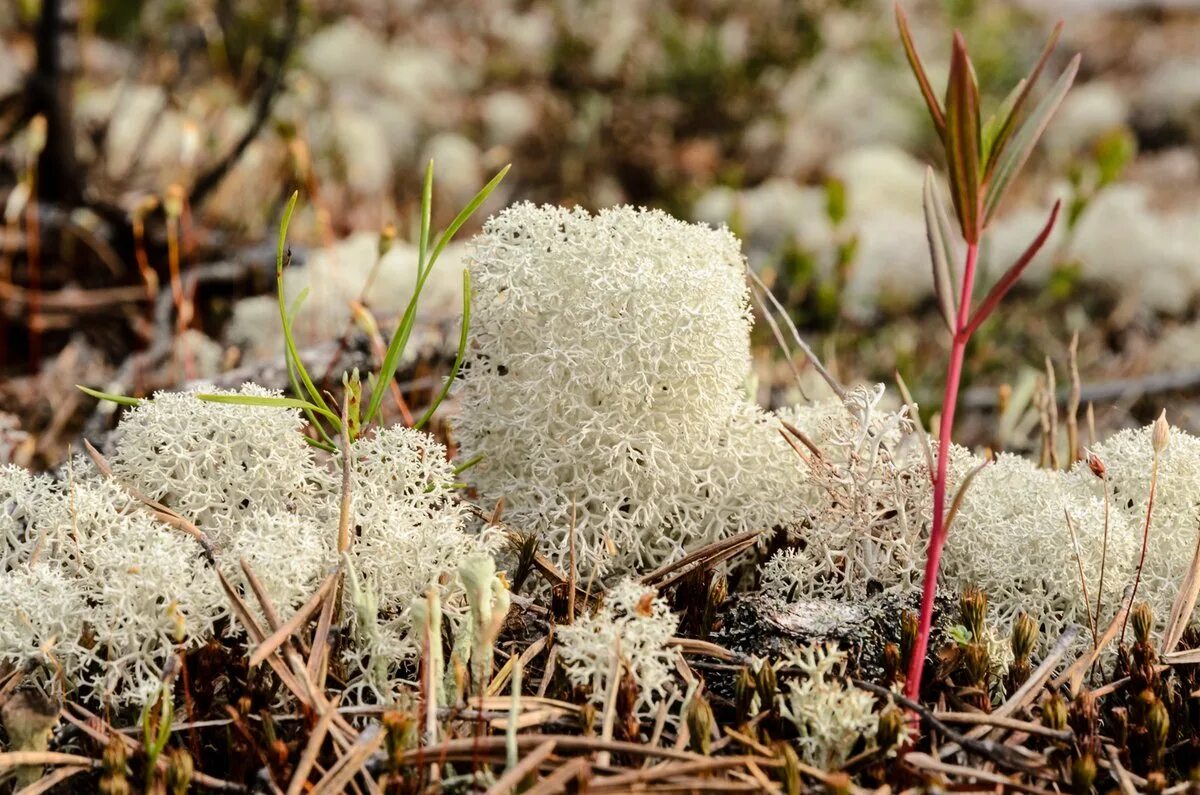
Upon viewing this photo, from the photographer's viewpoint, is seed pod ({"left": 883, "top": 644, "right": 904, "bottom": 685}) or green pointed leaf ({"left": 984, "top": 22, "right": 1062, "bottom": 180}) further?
seed pod ({"left": 883, "top": 644, "right": 904, "bottom": 685})

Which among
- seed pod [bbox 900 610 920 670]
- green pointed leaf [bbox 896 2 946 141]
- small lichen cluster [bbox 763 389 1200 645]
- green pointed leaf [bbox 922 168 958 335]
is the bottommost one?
seed pod [bbox 900 610 920 670]

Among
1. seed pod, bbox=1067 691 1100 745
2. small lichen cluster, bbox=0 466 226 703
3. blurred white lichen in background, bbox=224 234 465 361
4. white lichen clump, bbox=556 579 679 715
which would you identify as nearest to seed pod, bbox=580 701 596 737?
white lichen clump, bbox=556 579 679 715

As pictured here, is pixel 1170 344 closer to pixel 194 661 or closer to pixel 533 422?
pixel 533 422

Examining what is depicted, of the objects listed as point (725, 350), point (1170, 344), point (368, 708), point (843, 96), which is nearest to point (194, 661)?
point (368, 708)

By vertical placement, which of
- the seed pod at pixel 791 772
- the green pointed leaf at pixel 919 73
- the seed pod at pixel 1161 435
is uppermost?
the green pointed leaf at pixel 919 73

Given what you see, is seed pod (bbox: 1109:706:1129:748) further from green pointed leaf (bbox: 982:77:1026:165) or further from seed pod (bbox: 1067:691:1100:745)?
green pointed leaf (bbox: 982:77:1026:165)

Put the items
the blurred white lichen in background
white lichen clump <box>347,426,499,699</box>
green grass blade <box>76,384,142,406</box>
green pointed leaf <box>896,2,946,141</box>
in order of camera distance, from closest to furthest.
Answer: green pointed leaf <box>896,2,946,141</box> < white lichen clump <box>347,426,499,699</box> < green grass blade <box>76,384,142,406</box> < the blurred white lichen in background

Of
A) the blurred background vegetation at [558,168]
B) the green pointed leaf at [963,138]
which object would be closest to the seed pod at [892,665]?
the green pointed leaf at [963,138]

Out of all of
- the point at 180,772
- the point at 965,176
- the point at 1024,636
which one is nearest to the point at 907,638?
the point at 1024,636

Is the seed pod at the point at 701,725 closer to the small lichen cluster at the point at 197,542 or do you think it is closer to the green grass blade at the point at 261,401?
the small lichen cluster at the point at 197,542
